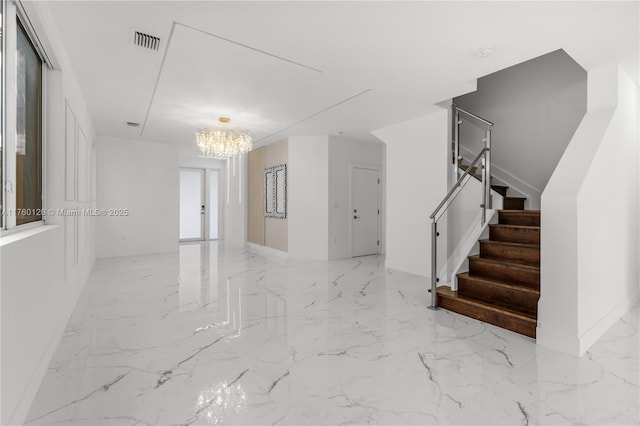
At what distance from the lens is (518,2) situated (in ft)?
7.27

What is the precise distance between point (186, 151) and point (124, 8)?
630 centimetres

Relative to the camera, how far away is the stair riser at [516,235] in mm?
3486

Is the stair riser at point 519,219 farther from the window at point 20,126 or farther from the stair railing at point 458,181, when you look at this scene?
the window at point 20,126

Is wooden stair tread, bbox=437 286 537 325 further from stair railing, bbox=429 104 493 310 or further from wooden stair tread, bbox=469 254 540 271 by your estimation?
wooden stair tread, bbox=469 254 540 271

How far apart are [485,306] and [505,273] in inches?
19.5

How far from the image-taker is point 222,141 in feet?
18.4

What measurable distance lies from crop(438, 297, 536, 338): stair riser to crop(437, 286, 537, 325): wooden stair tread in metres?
0.02

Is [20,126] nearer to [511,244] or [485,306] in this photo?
[485,306]

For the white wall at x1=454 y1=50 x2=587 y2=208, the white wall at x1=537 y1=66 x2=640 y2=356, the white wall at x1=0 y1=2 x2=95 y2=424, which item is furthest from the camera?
the white wall at x1=454 y1=50 x2=587 y2=208

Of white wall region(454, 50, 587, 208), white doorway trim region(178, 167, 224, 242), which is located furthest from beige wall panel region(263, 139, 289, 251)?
white wall region(454, 50, 587, 208)

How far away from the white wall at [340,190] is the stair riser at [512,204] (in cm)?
297

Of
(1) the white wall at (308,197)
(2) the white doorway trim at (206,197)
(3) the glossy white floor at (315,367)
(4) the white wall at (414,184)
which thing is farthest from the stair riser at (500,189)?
(2) the white doorway trim at (206,197)

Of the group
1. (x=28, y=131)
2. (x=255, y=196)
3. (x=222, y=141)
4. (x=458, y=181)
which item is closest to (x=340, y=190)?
(x=222, y=141)

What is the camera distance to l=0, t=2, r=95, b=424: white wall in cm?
155
